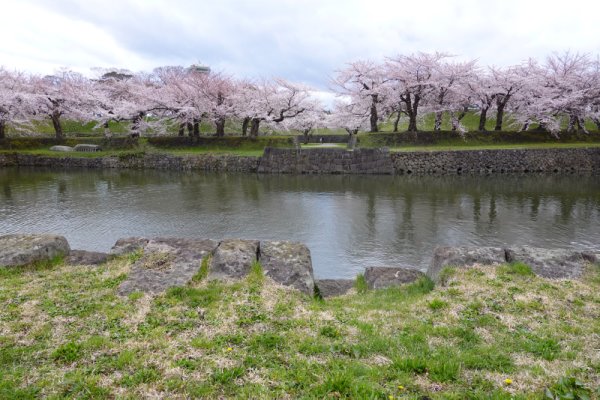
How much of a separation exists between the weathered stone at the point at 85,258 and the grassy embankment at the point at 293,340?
0.56 m

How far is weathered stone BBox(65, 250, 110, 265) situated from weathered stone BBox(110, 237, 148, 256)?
0.56 ft

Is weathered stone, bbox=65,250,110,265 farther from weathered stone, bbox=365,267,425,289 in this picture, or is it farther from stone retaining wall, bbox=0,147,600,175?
stone retaining wall, bbox=0,147,600,175

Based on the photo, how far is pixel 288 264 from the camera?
5727 mm

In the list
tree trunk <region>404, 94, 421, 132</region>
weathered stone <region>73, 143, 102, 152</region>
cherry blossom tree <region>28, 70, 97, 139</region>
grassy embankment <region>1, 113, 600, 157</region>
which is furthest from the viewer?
cherry blossom tree <region>28, 70, 97, 139</region>

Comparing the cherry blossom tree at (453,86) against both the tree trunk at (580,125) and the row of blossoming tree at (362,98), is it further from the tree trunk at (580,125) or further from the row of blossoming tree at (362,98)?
the tree trunk at (580,125)

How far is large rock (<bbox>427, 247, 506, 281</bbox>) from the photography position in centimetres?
588

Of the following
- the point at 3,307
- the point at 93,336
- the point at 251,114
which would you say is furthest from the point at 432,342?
the point at 251,114

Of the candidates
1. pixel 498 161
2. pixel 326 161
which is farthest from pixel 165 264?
pixel 498 161

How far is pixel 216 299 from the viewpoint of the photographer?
15.4 ft

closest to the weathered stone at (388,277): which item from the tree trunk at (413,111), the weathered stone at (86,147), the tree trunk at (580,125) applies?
the tree trunk at (413,111)

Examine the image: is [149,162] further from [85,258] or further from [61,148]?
[85,258]

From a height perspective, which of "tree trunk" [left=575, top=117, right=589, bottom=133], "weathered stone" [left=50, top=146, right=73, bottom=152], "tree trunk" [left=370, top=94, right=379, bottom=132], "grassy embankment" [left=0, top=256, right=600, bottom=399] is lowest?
"grassy embankment" [left=0, top=256, right=600, bottom=399]

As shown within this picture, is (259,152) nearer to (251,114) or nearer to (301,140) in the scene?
(251,114)

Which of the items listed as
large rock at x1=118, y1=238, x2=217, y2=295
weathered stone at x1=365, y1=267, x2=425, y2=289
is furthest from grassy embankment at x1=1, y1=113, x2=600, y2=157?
Result: weathered stone at x1=365, y1=267, x2=425, y2=289
